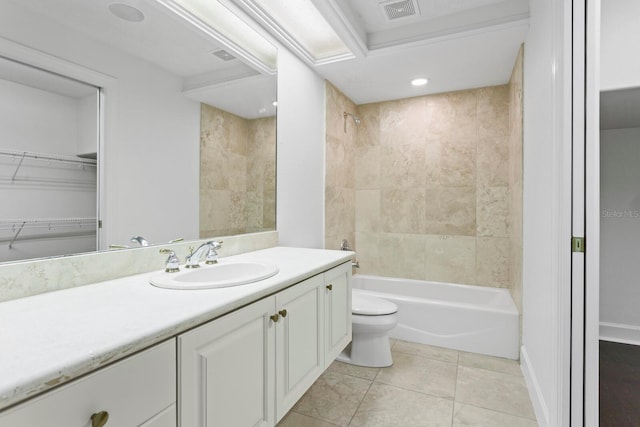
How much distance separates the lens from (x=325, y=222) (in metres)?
2.89

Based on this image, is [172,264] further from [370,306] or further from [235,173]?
[370,306]

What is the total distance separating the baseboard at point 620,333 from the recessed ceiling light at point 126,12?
12.1ft

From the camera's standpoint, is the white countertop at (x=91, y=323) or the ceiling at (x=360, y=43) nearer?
the white countertop at (x=91, y=323)

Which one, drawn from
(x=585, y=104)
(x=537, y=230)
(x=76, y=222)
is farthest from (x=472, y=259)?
(x=76, y=222)

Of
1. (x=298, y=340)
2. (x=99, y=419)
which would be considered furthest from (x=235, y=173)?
(x=99, y=419)

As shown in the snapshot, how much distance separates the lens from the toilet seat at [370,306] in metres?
2.27

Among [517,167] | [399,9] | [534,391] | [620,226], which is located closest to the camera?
[534,391]

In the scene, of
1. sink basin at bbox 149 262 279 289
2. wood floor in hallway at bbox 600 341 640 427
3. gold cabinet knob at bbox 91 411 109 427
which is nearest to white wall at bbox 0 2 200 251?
sink basin at bbox 149 262 279 289

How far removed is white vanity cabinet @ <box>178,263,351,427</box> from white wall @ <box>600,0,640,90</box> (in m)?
1.80

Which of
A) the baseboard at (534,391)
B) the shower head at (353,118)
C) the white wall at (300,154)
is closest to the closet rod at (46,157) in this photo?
the white wall at (300,154)

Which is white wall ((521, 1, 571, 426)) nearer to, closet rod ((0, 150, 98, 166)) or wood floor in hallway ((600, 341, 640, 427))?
wood floor in hallway ((600, 341, 640, 427))

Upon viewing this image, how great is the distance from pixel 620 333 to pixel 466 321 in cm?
124

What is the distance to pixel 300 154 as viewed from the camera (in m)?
2.50

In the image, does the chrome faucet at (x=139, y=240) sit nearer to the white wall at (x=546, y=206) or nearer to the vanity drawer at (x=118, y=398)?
the vanity drawer at (x=118, y=398)
